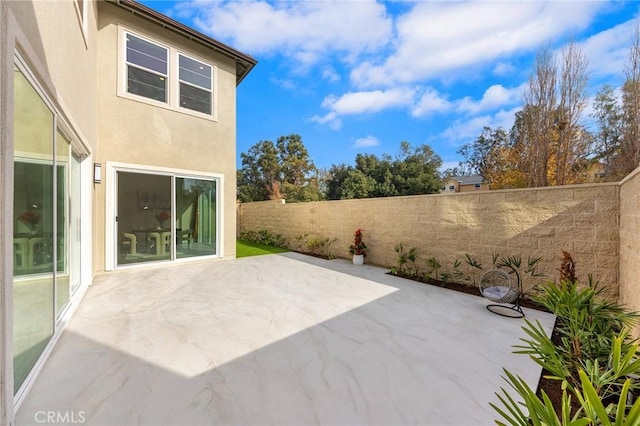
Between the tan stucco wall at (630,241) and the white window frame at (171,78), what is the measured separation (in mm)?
9527

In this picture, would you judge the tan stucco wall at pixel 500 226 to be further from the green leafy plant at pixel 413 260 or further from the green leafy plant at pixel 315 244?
the green leafy plant at pixel 315 244

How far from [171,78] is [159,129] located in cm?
163

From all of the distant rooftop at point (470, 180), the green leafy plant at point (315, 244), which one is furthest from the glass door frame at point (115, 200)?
the distant rooftop at point (470, 180)

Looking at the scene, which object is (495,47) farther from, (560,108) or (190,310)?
(190,310)

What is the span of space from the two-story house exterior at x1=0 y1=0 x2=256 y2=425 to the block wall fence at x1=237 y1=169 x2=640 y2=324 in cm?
534

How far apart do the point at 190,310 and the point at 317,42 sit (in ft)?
35.1

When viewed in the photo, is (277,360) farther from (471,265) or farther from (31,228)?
(471,265)

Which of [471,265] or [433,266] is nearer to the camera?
[471,265]

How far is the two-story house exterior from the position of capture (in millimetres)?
2205

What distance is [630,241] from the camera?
3.44 m

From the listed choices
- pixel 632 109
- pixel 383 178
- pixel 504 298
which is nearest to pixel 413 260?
pixel 504 298

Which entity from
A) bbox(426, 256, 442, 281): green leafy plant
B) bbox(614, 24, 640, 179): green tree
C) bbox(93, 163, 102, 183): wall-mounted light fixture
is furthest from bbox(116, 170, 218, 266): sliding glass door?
bbox(614, 24, 640, 179): green tree

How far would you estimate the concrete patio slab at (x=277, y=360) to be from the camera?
2.20 meters

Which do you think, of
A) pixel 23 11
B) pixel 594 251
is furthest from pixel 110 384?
pixel 594 251
